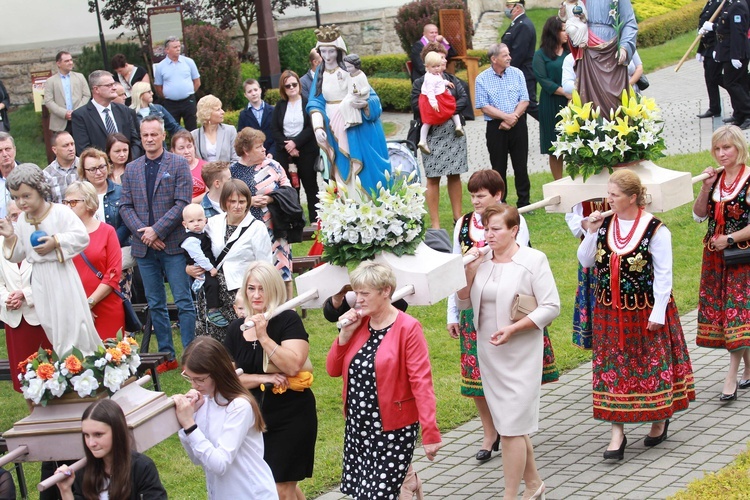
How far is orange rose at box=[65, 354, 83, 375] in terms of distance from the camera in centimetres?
593

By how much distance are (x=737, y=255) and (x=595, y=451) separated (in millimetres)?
1890

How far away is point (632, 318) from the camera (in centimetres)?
782

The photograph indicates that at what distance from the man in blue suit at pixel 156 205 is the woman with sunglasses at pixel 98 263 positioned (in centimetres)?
107

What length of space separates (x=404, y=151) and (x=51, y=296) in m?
7.34

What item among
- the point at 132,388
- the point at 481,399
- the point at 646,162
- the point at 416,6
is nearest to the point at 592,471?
the point at 481,399

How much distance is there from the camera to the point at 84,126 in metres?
12.9

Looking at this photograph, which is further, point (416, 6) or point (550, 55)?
point (416, 6)

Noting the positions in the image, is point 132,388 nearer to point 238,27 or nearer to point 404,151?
point 404,151

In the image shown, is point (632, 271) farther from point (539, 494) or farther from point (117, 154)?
point (117, 154)

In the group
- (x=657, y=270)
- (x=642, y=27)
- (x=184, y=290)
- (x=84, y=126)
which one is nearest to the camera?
(x=657, y=270)

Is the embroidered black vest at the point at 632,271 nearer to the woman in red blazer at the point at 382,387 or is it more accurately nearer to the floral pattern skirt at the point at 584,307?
the floral pattern skirt at the point at 584,307

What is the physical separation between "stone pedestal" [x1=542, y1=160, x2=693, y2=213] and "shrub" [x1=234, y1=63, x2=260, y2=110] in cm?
1613

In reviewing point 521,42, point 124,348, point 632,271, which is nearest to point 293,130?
point 521,42

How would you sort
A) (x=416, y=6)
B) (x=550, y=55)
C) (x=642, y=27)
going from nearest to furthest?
(x=550, y=55), (x=416, y=6), (x=642, y=27)
